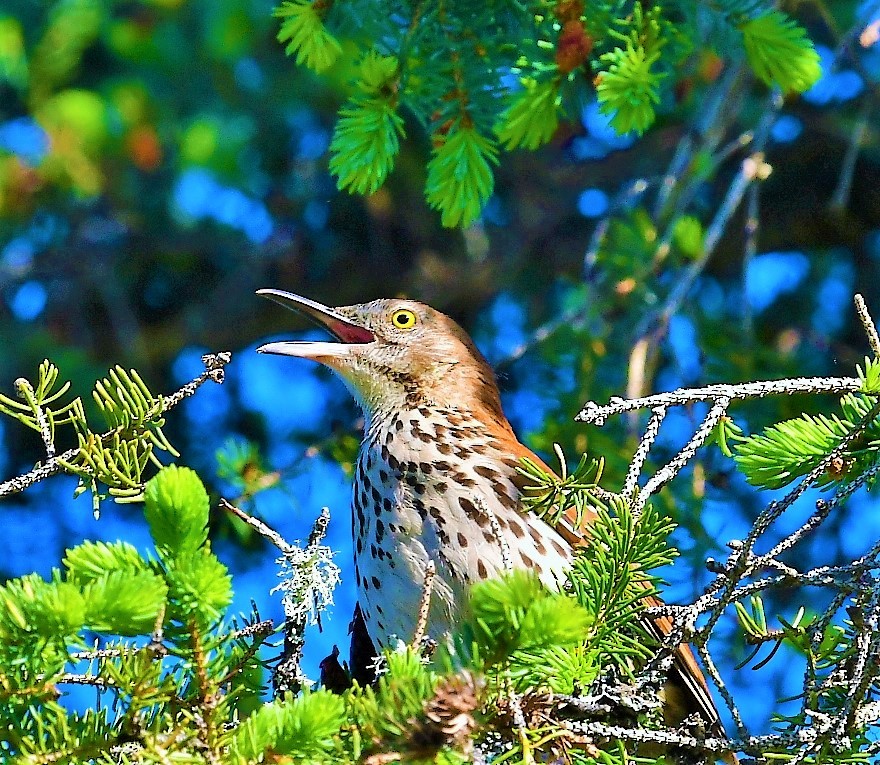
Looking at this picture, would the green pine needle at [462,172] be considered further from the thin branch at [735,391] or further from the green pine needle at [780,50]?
the thin branch at [735,391]

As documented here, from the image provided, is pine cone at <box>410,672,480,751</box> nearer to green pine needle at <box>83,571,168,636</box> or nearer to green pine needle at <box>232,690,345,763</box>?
green pine needle at <box>232,690,345,763</box>

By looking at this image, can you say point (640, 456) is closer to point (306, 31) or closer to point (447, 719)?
point (447, 719)

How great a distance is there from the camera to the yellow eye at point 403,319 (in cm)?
391

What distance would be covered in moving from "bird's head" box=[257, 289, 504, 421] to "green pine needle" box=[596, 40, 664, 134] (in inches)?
41.0

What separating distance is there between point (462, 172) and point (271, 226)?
323 centimetres

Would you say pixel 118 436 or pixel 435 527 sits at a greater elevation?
pixel 435 527

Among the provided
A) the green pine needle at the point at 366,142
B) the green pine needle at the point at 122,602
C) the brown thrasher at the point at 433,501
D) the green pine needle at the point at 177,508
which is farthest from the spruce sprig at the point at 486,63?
the green pine needle at the point at 122,602

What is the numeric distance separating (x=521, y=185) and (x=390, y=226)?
0.77 meters

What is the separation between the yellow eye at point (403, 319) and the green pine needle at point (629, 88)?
4.23 feet

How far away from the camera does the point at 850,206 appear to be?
5.24 m

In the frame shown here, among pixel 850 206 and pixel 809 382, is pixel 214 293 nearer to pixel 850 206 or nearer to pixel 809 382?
pixel 850 206

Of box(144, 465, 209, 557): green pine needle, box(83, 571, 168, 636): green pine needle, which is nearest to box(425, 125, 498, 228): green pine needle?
box(144, 465, 209, 557): green pine needle

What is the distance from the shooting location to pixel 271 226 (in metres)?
5.98

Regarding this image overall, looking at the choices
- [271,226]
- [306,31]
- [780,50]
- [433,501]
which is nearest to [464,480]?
[433,501]
